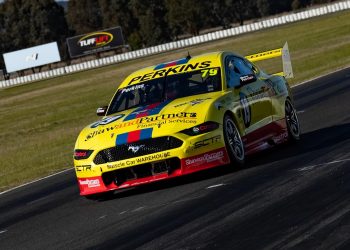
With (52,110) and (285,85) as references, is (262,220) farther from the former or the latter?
(52,110)

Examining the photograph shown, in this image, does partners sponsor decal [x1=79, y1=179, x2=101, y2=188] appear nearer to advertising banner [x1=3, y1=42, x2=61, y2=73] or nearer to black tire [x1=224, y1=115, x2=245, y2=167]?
black tire [x1=224, y1=115, x2=245, y2=167]

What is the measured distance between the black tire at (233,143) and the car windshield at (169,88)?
28.9 inches

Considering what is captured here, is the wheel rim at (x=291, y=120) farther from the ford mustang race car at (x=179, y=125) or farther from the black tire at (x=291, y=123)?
the ford mustang race car at (x=179, y=125)

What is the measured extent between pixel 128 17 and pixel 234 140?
111663 millimetres

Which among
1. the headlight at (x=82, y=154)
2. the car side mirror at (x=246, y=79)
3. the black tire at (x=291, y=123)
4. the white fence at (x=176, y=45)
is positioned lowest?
the white fence at (x=176, y=45)

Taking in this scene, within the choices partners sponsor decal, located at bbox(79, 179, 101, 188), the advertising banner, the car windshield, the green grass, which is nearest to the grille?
partners sponsor decal, located at bbox(79, 179, 101, 188)

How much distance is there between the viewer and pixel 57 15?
132000 millimetres

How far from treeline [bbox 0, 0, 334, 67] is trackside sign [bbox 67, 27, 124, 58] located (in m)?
9.42

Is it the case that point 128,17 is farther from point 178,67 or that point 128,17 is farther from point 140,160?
point 140,160

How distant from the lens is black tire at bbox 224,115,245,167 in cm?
1042

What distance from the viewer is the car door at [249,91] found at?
11344 millimetres

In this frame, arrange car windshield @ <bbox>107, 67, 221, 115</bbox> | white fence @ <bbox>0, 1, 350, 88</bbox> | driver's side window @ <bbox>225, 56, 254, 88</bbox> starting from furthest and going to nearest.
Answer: white fence @ <bbox>0, 1, 350, 88</bbox>
driver's side window @ <bbox>225, 56, 254, 88</bbox>
car windshield @ <bbox>107, 67, 221, 115</bbox>

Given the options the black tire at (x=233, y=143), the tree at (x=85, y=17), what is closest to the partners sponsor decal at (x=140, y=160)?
the black tire at (x=233, y=143)

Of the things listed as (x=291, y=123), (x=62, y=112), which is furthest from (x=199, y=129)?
(x=62, y=112)
